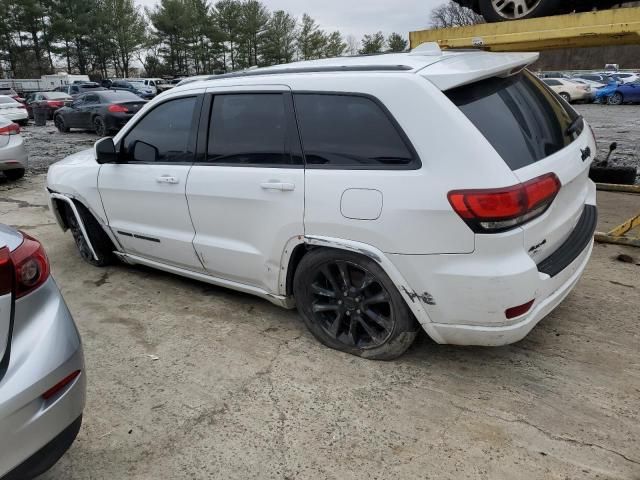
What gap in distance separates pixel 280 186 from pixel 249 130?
1.75 ft

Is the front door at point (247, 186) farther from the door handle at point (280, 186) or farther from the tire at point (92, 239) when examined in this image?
the tire at point (92, 239)

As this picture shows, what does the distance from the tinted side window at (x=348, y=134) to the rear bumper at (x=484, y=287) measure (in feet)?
1.77

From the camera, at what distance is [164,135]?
3.82m

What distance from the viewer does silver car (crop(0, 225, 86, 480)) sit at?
1.78 m

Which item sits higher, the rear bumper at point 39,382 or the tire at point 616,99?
the rear bumper at point 39,382

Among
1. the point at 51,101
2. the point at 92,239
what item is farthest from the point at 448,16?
the point at 92,239

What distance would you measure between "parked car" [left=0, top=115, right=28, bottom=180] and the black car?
6.79m

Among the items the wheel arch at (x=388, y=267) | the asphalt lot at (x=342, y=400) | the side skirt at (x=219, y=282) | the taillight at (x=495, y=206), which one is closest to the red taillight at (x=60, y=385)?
the asphalt lot at (x=342, y=400)

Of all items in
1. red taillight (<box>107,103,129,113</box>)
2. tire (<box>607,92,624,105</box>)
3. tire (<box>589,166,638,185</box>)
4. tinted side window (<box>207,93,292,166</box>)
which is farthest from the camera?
tire (<box>607,92,624,105</box>)

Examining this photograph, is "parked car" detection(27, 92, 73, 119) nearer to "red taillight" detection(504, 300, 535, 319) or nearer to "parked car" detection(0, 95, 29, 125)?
"parked car" detection(0, 95, 29, 125)

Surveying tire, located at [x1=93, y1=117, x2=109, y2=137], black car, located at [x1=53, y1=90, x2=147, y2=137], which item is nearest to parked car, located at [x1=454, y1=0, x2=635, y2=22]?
black car, located at [x1=53, y1=90, x2=147, y2=137]

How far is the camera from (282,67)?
11.4 ft

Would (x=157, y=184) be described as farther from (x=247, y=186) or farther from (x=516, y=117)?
(x=516, y=117)

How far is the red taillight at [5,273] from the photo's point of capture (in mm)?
1855
